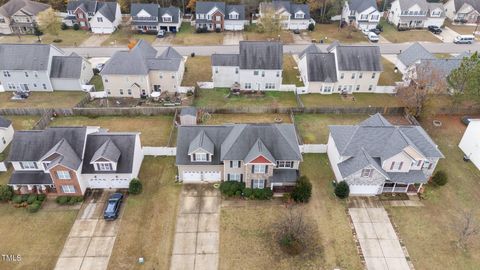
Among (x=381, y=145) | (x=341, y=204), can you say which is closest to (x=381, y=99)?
(x=381, y=145)

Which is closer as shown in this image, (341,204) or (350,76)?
(341,204)

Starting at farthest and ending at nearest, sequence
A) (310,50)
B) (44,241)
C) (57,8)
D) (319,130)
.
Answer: (57,8), (310,50), (319,130), (44,241)

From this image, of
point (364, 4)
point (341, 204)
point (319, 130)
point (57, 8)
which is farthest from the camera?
point (57, 8)

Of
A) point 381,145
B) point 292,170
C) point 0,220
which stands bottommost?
point 0,220

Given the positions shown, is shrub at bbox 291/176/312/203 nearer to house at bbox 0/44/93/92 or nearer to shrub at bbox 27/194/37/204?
shrub at bbox 27/194/37/204

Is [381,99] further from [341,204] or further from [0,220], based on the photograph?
[0,220]

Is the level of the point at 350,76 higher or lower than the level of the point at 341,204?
higher

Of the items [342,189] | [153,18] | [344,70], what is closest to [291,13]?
[153,18]
